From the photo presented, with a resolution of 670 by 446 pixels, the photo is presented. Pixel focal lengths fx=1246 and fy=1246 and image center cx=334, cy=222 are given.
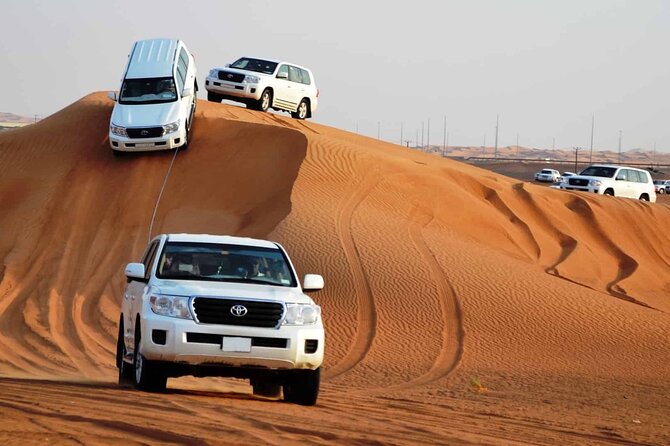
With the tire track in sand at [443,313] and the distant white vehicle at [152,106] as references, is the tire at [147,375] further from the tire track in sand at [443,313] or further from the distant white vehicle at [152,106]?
the distant white vehicle at [152,106]

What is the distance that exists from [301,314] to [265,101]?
2540 centimetres

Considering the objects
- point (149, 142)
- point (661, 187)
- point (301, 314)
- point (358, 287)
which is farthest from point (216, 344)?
point (661, 187)

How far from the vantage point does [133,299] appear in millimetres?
13156

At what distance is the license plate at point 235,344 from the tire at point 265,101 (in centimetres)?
2532

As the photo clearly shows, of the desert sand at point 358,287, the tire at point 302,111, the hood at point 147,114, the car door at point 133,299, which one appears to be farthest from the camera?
the tire at point 302,111

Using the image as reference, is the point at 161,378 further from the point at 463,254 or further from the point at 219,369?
the point at 463,254

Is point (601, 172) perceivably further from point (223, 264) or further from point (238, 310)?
point (238, 310)

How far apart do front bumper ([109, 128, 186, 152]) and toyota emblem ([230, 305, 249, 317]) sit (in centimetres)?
1887

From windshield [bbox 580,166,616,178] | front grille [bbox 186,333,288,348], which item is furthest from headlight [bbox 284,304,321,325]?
windshield [bbox 580,166,616,178]

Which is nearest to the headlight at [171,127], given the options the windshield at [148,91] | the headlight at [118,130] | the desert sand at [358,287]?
the windshield at [148,91]

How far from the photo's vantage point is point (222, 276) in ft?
41.5

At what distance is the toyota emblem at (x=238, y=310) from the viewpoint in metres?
11.9

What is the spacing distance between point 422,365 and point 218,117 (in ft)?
49.6

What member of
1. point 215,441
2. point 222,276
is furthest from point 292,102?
point 215,441
